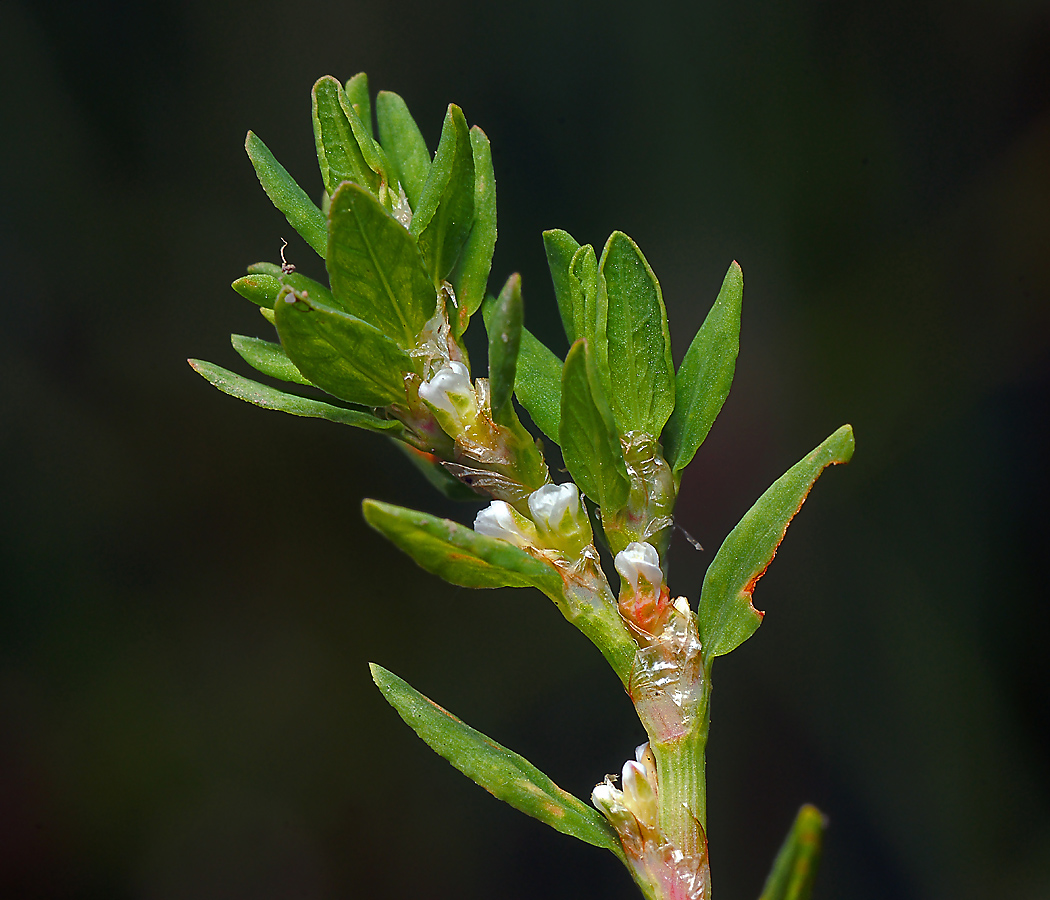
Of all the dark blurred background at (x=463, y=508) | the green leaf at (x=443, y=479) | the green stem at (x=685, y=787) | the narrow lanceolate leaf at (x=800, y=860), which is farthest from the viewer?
the dark blurred background at (x=463, y=508)

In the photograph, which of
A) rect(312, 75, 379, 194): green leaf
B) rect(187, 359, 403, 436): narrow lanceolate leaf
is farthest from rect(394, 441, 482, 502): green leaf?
rect(312, 75, 379, 194): green leaf

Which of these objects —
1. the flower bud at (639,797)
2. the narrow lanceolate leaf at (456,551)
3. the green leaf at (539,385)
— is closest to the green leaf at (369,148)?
the green leaf at (539,385)

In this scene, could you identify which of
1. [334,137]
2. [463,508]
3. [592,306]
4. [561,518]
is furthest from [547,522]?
[463,508]

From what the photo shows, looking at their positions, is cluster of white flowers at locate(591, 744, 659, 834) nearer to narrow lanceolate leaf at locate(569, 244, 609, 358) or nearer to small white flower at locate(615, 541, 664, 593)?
small white flower at locate(615, 541, 664, 593)

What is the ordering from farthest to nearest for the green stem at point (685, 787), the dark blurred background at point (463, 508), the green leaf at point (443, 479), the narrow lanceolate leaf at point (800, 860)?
the dark blurred background at point (463, 508), the green leaf at point (443, 479), the green stem at point (685, 787), the narrow lanceolate leaf at point (800, 860)

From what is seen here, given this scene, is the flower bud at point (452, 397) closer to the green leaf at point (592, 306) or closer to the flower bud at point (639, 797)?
the green leaf at point (592, 306)

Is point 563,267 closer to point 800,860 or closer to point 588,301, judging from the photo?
point 588,301
